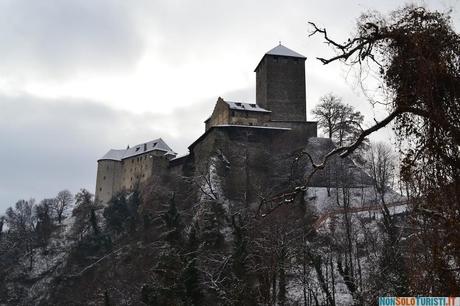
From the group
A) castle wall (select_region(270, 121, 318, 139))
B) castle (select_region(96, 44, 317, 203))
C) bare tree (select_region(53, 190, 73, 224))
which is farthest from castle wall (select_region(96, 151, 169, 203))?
castle wall (select_region(270, 121, 318, 139))

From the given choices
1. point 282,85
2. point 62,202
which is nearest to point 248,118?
point 282,85

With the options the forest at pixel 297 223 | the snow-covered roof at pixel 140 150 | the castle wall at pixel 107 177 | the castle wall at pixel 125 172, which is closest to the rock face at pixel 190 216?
the forest at pixel 297 223

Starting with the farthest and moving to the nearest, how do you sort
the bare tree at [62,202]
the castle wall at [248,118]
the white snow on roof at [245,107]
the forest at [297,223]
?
the bare tree at [62,202]
the white snow on roof at [245,107]
the castle wall at [248,118]
the forest at [297,223]

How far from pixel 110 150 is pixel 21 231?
1855cm

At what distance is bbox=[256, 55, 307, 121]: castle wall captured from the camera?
55.2 m

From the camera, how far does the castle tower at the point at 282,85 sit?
55250 millimetres

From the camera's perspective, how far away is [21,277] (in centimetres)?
5800

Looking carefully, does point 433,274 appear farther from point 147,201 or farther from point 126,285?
point 147,201

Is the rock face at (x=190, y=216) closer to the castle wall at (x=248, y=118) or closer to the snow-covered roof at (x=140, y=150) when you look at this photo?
the castle wall at (x=248, y=118)

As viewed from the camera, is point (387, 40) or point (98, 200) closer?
point (387, 40)

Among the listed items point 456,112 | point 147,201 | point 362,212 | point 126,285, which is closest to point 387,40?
point 456,112

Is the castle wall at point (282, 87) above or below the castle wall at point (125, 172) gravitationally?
above

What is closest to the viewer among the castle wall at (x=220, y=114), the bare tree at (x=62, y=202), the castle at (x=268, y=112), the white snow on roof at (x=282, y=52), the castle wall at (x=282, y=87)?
the castle at (x=268, y=112)

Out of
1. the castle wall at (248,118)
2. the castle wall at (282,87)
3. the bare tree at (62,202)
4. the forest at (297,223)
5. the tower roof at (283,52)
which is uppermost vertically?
the tower roof at (283,52)
